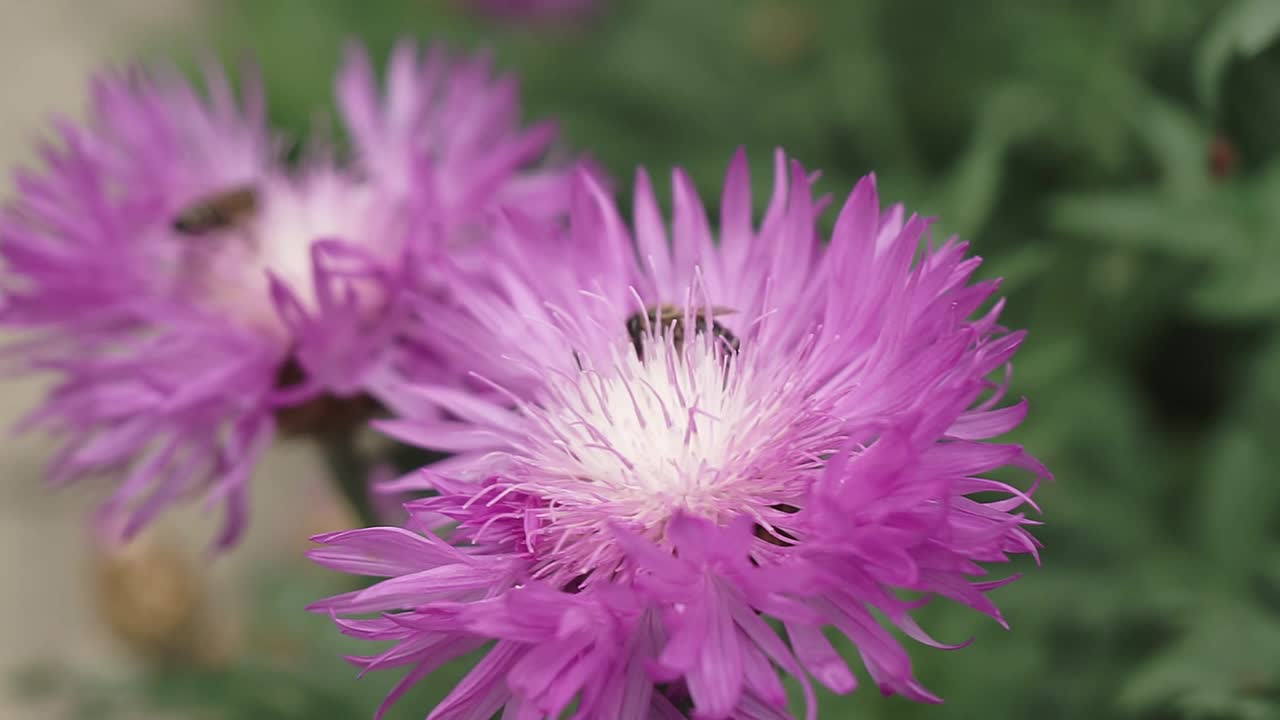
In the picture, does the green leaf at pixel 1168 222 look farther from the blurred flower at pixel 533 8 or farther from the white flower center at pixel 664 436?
the blurred flower at pixel 533 8

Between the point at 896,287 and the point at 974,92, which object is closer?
the point at 896,287

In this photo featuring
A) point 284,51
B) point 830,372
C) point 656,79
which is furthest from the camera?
point 284,51

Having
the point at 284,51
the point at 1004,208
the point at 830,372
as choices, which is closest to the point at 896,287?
the point at 830,372

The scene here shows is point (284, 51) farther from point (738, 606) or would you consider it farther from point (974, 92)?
point (738, 606)

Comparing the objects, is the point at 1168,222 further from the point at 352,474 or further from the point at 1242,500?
the point at 352,474

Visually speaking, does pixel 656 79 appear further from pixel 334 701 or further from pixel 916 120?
pixel 334 701

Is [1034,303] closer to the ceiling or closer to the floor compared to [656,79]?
closer to the floor

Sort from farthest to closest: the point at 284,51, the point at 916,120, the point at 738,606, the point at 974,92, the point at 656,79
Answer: the point at 284,51 < the point at 656,79 < the point at 916,120 < the point at 974,92 < the point at 738,606

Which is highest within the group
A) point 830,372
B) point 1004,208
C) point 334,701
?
point 1004,208

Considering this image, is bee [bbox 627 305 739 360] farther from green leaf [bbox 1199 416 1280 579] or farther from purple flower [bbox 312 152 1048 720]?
green leaf [bbox 1199 416 1280 579]
